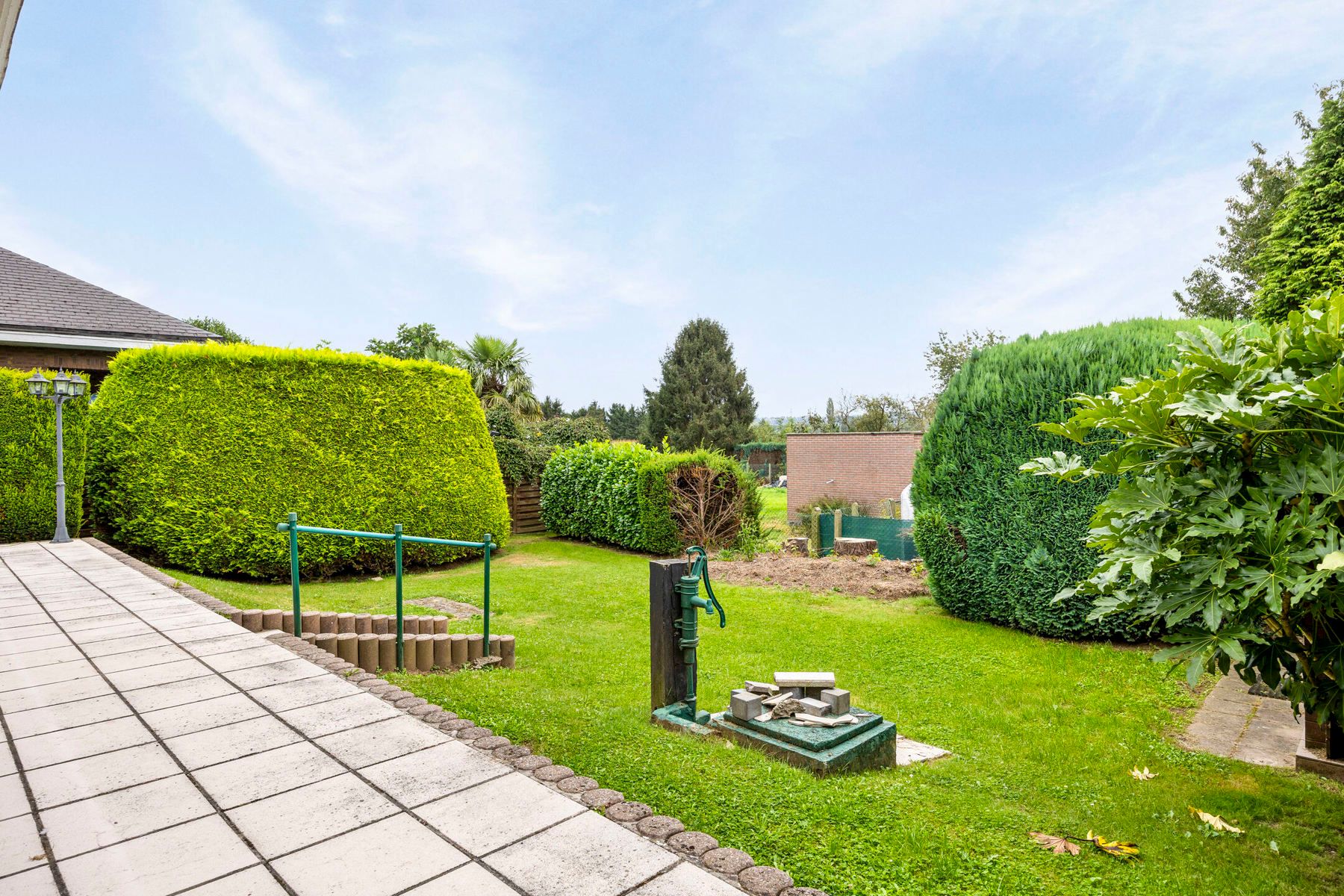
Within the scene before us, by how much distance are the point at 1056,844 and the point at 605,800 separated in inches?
70.5

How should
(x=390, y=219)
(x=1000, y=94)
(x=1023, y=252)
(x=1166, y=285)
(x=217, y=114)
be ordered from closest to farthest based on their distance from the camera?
1. (x=1000, y=94)
2. (x=217, y=114)
3. (x=1023, y=252)
4. (x=390, y=219)
5. (x=1166, y=285)

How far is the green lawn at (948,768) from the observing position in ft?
7.38

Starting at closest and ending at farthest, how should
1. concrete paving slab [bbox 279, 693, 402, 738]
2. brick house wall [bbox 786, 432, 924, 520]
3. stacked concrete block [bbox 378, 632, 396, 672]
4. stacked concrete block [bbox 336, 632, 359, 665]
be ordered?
1. concrete paving slab [bbox 279, 693, 402, 738]
2. stacked concrete block [bbox 336, 632, 359, 665]
3. stacked concrete block [bbox 378, 632, 396, 672]
4. brick house wall [bbox 786, 432, 924, 520]

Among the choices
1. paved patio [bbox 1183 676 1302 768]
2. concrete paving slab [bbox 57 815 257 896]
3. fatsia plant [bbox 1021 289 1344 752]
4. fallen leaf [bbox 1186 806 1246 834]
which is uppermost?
fatsia plant [bbox 1021 289 1344 752]

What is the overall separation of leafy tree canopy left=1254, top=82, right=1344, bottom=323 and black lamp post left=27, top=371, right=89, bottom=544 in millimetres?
17326

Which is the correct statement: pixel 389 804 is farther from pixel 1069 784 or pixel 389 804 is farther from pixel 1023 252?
pixel 1023 252

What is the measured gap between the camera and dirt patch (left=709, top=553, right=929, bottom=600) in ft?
26.7

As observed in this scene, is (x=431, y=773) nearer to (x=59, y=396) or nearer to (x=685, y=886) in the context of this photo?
(x=685, y=886)

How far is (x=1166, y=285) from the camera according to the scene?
27.1m

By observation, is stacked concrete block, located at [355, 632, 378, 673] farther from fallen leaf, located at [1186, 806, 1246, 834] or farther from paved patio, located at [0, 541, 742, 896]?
fallen leaf, located at [1186, 806, 1246, 834]

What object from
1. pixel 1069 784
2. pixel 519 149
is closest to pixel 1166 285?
pixel 519 149

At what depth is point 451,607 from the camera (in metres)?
7.26

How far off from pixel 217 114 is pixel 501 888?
1526cm

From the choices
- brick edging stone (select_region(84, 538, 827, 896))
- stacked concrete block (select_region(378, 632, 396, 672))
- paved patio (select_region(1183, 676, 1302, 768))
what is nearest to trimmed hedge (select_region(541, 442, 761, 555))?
stacked concrete block (select_region(378, 632, 396, 672))
